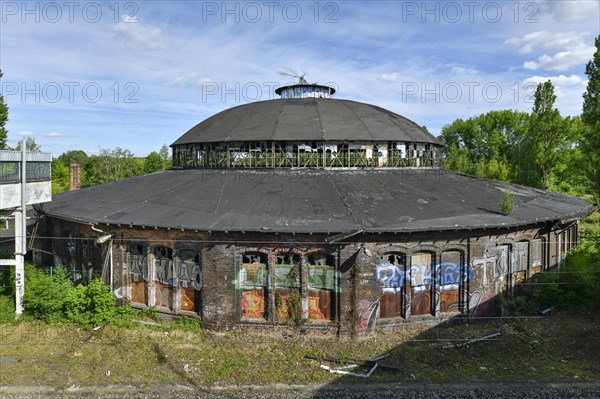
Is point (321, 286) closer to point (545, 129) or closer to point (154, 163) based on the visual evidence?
point (545, 129)

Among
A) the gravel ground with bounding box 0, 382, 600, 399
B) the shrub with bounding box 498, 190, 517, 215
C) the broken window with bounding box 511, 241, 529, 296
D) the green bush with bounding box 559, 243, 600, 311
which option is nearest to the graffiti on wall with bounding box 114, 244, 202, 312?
the gravel ground with bounding box 0, 382, 600, 399

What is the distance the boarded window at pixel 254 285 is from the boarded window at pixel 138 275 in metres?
4.33

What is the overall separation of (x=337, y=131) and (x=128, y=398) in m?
15.3

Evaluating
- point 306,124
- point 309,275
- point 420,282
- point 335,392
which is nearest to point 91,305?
point 309,275

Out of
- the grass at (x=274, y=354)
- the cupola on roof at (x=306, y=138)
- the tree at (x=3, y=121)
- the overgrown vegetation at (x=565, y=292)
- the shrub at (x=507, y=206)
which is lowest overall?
the grass at (x=274, y=354)

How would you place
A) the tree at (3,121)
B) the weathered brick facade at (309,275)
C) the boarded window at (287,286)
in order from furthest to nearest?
the tree at (3,121) → the boarded window at (287,286) → the weathered brick facade at (309,275)

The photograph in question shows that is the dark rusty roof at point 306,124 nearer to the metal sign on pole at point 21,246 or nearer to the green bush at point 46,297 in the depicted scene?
the metal sign on pole at point 21,246

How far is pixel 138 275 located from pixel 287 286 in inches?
249

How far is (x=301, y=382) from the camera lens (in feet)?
40.1

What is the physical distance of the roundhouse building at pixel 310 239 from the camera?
15148 millimetres

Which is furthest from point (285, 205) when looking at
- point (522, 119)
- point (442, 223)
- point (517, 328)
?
point (522, 119)

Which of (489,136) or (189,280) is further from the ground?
(489,136)

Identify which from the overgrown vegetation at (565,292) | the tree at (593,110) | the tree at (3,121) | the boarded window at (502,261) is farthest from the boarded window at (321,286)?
the tree at (3,121)

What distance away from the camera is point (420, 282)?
52.5 feet
